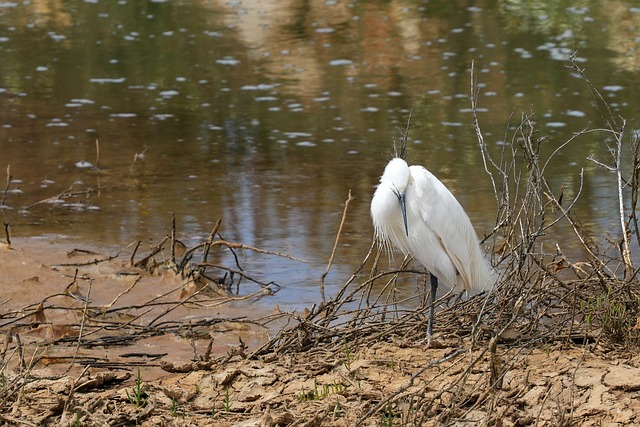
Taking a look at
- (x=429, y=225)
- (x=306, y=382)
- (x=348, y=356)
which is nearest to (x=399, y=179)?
(x=429, y=225)

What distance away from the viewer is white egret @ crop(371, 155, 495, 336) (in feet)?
16.3

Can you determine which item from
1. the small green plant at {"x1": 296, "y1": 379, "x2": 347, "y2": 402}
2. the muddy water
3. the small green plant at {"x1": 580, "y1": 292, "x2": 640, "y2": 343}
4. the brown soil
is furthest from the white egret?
the muddy water

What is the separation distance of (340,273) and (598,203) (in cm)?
237

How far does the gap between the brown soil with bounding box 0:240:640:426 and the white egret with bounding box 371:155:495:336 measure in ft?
1.83

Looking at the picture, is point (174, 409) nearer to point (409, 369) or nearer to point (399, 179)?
point (409, 369)

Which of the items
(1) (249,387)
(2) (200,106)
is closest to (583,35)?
(2) (200,106)

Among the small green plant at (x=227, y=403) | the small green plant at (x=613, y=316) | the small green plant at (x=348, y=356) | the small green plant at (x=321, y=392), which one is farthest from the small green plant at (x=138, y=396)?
the small green plant at (x=613, y=316)

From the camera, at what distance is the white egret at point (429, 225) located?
4.98 m

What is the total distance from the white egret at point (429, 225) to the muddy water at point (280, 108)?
131 centimetres

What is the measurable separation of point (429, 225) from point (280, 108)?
607 centimetres

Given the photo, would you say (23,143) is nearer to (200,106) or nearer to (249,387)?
(200,106)

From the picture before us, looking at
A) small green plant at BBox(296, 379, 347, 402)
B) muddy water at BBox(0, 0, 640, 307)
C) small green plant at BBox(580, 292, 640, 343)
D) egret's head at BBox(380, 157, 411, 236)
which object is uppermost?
egret's head at BBox(380, 157, 411, 236)

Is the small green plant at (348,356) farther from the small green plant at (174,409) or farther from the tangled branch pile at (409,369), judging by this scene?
the small green plant at (174,409)

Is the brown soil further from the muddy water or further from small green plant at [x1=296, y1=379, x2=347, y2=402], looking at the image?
the muddy water
